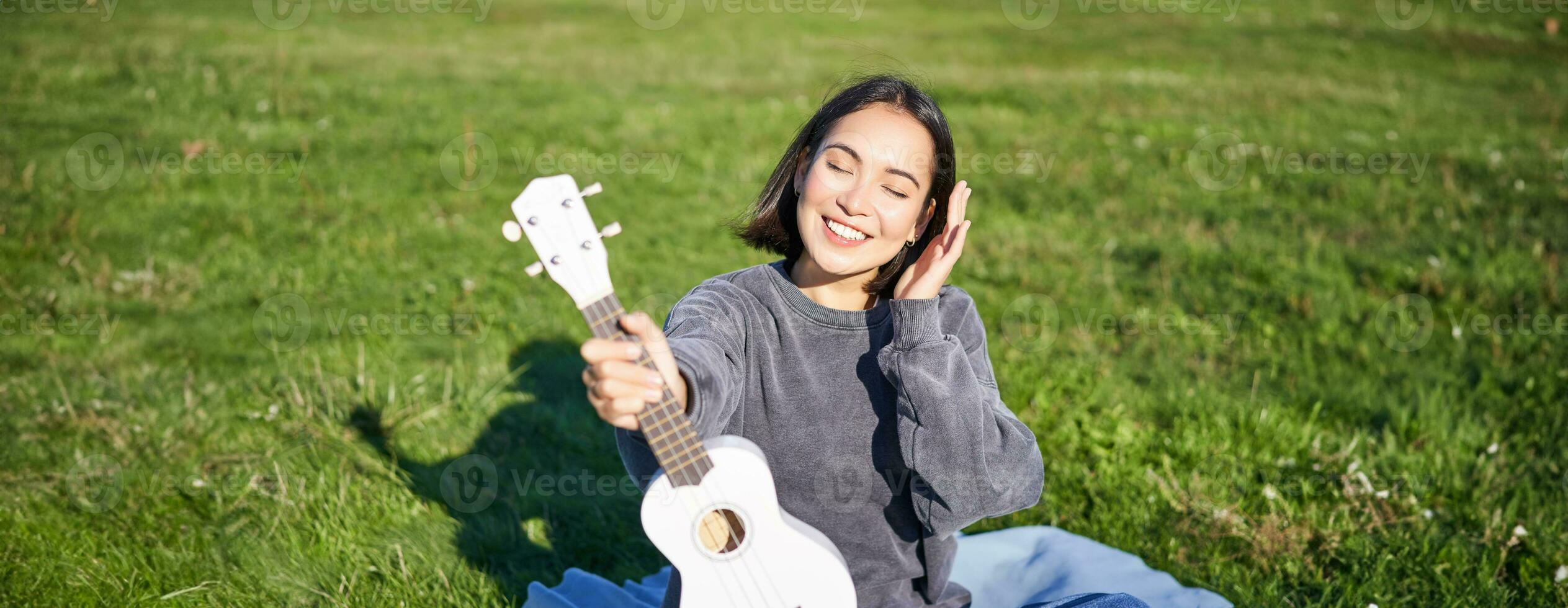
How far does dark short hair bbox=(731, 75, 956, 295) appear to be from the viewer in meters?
3.19

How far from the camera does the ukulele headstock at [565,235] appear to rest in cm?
238

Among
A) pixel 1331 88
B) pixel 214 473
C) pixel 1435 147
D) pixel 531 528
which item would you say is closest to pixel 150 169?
pixel 214 473

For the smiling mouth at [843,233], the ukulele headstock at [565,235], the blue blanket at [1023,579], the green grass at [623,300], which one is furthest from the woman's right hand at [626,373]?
the green grass at [623,300]

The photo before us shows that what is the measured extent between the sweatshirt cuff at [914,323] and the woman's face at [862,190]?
28cm

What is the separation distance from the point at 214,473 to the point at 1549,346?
271 inches

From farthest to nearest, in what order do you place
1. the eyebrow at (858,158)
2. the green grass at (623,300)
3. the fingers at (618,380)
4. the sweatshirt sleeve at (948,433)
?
the green grass at (623,300) → the eyebrow at (858,158) → the sweatshirt sleeve at (948,433) → the fingers at (618,380)

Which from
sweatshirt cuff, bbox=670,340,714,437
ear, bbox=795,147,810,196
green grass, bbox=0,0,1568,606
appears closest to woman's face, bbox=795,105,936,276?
ear, bbox=795,147,810,196

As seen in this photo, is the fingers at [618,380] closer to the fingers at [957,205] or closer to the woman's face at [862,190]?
the woman's face at [862,190]

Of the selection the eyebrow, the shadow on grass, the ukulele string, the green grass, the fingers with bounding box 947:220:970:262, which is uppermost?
the eyebrow

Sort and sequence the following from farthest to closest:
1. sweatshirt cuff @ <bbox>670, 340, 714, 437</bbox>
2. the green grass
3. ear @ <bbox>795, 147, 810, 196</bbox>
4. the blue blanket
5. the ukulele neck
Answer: the green grass, the blue blanket, ear @ <bbox>795, 147, 810, 196</bbox>, sweatshirt cuff @ <bbox>670, 340, 714, 437</bbox>, the ukulele neck

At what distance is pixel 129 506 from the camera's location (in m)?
4.44

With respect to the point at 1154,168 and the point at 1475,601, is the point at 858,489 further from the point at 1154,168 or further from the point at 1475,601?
the point at 1154,168

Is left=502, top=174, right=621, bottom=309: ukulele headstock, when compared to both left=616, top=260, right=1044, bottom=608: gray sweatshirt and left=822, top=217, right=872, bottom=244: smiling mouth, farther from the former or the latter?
left=822, top=217, right=872, bottom=244: smiling mouth

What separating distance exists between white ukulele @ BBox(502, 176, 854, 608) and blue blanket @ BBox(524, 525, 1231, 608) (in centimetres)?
147
